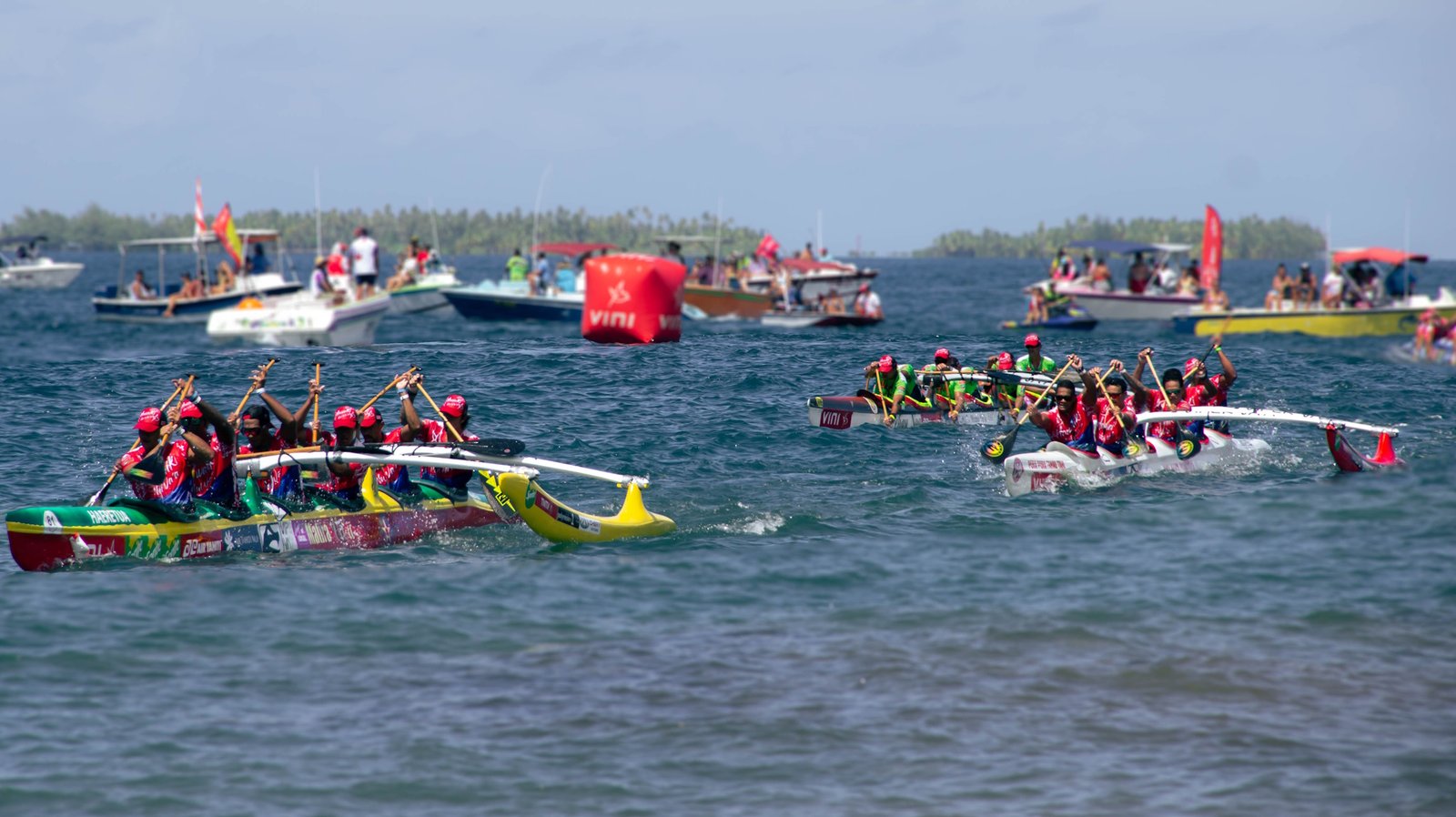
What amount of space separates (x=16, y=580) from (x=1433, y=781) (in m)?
13.0

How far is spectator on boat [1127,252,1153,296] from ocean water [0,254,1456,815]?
87.8 feet

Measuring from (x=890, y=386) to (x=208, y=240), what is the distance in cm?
2858

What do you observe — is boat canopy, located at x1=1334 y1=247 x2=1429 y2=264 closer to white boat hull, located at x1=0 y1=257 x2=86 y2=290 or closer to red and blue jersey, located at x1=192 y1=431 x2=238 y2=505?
red and blue jersey, located at x1=192 y1=431 x2=238 y2=505

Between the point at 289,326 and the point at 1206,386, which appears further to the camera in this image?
the point at 289,326

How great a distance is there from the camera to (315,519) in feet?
51.4

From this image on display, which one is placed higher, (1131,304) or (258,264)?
(258,264)

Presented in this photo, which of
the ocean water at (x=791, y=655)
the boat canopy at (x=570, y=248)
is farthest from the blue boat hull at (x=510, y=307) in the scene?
the ocean water at (x=791, y=655)

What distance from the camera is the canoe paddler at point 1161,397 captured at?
796 inches

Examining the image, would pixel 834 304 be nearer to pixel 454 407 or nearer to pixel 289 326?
pixel 289 326

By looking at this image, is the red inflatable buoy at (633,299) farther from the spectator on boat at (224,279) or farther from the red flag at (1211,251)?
the red flag at (1211,251)

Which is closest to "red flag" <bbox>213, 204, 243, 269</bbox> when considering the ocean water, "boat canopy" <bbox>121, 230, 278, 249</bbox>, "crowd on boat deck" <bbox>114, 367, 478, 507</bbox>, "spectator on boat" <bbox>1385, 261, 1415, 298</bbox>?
"boat canopy" <bbox>121, 230, 278, 249</bbox>

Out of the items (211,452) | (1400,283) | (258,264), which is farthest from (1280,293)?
(211,452)

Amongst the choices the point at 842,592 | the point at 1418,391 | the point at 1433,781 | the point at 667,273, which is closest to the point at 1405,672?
the point at 1433,781

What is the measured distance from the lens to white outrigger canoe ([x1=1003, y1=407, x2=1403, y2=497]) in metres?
18.6
